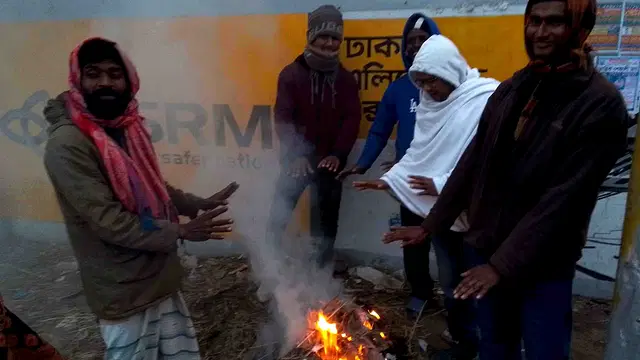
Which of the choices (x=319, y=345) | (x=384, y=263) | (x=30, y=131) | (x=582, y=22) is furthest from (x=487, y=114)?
(x=30, y=131)

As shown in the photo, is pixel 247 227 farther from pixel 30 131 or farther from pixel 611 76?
pixel 611 76

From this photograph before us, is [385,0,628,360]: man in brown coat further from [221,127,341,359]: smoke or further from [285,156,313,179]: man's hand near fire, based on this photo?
[285,156,313,179]: man's hand near fire

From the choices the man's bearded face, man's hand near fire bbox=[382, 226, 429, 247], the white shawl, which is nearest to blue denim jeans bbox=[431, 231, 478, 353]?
the white shawl

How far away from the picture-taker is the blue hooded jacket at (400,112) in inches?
141

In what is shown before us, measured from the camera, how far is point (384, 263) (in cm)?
488

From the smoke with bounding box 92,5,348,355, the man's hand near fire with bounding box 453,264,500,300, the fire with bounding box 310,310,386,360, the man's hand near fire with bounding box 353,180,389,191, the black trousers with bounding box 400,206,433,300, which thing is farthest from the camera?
the smoke with bounding box 92,5,348,355

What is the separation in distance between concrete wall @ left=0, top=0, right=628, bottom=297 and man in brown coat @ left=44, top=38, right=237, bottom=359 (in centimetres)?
236

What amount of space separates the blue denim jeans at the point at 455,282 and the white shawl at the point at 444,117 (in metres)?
0.30

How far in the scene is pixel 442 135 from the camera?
2973 millimetres

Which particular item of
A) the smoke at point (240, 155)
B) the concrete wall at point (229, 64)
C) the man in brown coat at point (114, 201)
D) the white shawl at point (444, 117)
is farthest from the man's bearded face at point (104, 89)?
the concrete wall at point (229, 64)

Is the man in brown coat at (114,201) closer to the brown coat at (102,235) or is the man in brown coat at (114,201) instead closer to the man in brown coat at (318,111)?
the brown coat at (102,235)

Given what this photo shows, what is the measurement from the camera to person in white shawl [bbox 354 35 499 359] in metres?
2.89

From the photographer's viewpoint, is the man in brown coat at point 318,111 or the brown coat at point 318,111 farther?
the brown coat at point 318,111

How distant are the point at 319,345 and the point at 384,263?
6.11ft
